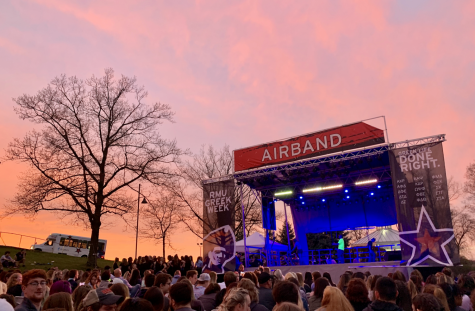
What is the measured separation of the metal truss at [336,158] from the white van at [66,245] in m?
24.1

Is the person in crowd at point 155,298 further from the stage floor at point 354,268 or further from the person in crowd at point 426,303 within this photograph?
the stage floor at point 354,268

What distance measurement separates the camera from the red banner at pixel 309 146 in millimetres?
16250

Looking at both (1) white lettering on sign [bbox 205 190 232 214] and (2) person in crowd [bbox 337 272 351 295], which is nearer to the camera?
(2) person in crowd [bbox 337 272 351 295]

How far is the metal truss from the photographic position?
14.8m

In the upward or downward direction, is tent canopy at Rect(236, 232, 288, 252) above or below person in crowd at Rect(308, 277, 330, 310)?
above

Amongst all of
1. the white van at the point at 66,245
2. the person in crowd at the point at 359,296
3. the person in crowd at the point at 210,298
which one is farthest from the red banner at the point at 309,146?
the white van at the point at 66,245

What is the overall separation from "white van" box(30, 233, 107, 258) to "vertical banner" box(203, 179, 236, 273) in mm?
21472

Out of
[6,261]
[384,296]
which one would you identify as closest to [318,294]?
[384,296]

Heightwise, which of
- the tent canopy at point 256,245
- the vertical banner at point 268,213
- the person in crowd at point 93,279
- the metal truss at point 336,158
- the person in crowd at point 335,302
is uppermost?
the metal truss at point 336,158

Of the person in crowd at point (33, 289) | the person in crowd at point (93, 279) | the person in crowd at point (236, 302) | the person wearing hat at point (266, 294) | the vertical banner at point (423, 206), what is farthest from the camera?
the vertical banner at point (423, 206)

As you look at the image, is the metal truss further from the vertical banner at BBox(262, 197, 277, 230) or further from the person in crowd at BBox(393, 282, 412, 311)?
the person in crowd at BBox(393, 282, 412, 311)

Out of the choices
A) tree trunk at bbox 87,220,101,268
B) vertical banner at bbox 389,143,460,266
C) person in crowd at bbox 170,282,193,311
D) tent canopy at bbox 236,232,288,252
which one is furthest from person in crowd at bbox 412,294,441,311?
tree trunk at bbox 87,220,101,268

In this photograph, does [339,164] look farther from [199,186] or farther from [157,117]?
[199,186]

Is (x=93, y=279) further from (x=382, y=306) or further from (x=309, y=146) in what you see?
(x=309, y=146)
